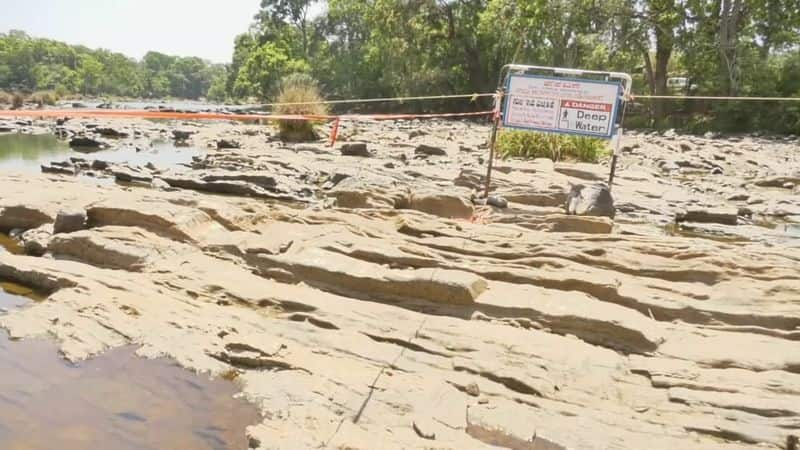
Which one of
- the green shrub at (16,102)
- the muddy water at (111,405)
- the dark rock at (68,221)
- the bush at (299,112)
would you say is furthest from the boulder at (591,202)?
the green shrub at (16,102)

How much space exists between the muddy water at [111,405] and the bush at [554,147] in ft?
35.3

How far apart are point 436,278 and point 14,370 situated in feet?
10.1

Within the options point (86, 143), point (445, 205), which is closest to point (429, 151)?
point (445, 205)

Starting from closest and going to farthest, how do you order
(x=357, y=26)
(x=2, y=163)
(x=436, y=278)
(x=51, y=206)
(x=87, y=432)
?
(x=87, y=432), (x=436, y=278), (x=51, y=206), (x=2, y=163), (x=357, y=26)

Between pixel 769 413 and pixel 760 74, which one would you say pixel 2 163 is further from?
pixel 760 74

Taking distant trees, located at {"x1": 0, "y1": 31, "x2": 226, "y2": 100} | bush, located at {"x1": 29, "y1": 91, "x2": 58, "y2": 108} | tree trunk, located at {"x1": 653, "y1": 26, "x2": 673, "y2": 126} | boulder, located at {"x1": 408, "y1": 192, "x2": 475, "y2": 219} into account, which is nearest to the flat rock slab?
boulder, located at {"x1": 408, "y1": 192, "x2": 475, "y2": 219}

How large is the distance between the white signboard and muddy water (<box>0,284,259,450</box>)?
6160 millimetres

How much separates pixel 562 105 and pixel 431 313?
471 centimetres

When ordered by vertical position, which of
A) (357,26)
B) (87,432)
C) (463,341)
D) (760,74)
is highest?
(357,26)

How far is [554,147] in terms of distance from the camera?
1357 cm

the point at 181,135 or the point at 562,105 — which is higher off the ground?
the point at 562,105

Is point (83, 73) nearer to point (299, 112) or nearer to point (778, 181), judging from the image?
point (299, 112)

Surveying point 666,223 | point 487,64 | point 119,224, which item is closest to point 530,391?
point 119,224

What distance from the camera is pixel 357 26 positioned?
64.5 metres
